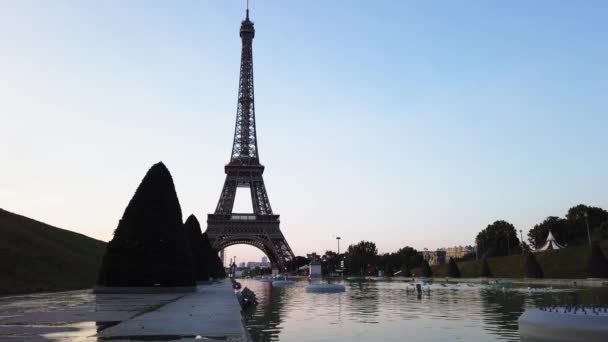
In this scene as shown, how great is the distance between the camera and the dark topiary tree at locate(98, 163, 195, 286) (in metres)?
25.2

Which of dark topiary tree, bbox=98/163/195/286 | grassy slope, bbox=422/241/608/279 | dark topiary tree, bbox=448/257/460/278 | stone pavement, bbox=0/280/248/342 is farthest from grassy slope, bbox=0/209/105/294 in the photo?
grassy slope, bbox=422/241/608/279

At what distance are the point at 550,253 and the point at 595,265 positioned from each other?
2195 centimetres

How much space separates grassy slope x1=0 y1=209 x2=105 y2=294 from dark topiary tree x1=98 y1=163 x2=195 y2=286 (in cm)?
570

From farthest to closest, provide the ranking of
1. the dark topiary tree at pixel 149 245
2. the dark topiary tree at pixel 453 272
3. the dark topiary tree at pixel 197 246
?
the dark topiary tree at pixel 453 272 → the dark topiary tree at pixel 197 246 → the dark topiary tree at pixel 149 245

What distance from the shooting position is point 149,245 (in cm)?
2573

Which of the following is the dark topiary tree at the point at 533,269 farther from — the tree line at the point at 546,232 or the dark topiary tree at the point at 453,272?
the tree line at the point at 546,232

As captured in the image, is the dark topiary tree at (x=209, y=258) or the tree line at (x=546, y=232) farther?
the tree line at (x=546, y=232)

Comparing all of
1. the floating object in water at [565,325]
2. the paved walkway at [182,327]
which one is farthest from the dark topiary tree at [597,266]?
the paved walkway at [182,327]

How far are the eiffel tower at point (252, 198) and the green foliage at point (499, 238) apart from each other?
5994 cm

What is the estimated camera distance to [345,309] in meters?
22.0

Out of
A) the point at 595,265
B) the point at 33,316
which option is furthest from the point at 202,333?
the point at 595,265

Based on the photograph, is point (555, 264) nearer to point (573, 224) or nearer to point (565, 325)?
point (573, 224)

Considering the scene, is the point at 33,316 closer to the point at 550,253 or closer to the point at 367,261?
the point at 550,253

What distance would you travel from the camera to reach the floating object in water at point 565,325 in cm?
1039
